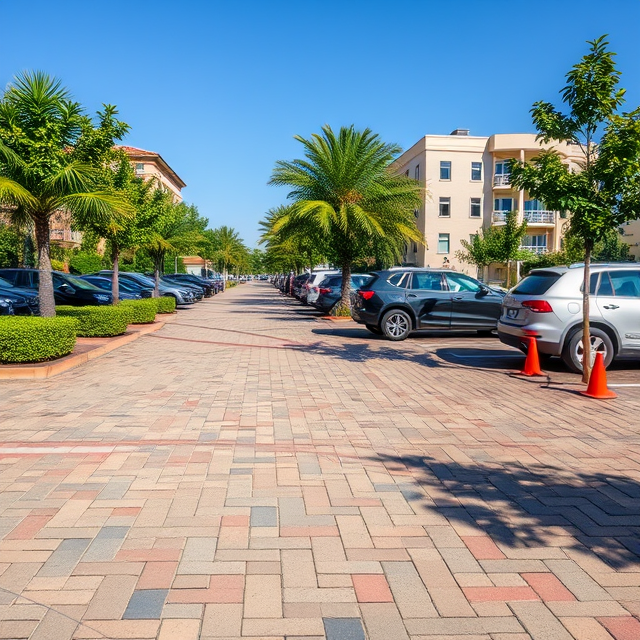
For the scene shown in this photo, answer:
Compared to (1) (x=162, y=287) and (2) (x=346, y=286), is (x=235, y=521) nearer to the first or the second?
(2) (x=346, y=286)

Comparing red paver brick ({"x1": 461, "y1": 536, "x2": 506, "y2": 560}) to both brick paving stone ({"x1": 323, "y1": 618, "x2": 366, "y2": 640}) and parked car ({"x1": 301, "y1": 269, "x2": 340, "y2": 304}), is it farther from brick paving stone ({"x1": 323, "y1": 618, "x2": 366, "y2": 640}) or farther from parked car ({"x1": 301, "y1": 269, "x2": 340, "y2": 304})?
parked car ({"x1": 301, "y1": 269, "x2": 340, "y2": 304})

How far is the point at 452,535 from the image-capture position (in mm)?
4020

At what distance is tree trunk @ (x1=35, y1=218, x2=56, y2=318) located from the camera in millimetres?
11859

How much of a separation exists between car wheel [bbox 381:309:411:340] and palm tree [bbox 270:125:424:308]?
7127 millimetres

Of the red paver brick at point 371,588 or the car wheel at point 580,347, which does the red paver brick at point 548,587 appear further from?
the car wheel at point 580,347

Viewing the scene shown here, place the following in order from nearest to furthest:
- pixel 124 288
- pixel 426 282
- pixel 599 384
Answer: pixel 599 384
pixel 426 282
pixel 124 288

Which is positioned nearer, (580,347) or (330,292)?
(580,347)

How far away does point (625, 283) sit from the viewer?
9.98 m

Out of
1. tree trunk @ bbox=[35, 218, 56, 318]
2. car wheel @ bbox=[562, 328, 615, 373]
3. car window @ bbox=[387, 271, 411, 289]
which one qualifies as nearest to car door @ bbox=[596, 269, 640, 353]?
car wheel @ bbox=[562, 328, 615, 373]

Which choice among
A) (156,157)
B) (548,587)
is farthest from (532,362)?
(156,157)

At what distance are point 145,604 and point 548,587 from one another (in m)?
2.08

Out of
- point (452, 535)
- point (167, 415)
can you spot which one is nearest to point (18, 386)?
point (167, 415)

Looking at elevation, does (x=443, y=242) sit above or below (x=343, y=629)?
above

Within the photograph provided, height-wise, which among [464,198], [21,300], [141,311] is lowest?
[141,311]
